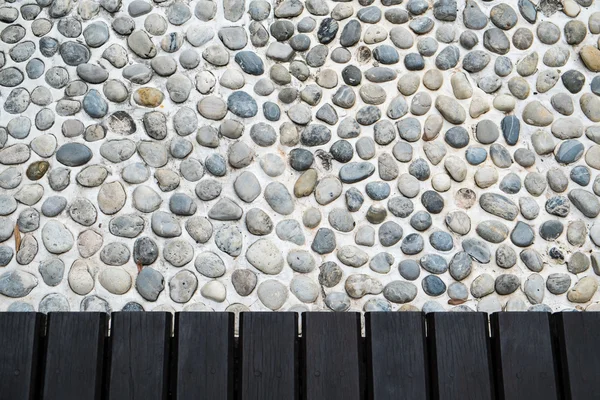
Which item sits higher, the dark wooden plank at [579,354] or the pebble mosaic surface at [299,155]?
the pebble mosaic surface at [299,155]

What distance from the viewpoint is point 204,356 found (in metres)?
0.83

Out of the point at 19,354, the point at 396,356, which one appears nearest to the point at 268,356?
the point at 396,356

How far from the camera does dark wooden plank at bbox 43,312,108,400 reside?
2.69 ft

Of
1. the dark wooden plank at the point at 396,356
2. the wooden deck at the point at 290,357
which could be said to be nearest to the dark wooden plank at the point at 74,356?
A: the wooden deck at the point at 290,357

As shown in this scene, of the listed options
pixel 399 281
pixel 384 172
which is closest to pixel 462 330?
pixel 399 281

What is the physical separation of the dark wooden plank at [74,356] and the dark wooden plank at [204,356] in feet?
0.31

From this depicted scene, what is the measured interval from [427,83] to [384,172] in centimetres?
17

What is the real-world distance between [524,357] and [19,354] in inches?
24.3

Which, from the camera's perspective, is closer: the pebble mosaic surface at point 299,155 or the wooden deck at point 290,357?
the wooden deck at point 290,357

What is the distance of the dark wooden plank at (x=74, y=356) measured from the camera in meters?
0.82

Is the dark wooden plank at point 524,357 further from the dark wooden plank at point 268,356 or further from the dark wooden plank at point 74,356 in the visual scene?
the dark wooden plank at point 74,356

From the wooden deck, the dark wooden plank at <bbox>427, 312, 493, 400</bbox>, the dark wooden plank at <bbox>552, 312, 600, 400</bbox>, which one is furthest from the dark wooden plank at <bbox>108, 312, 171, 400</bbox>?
the dark wooden plank at <bbox>552, 312, 600, 400</bbox>

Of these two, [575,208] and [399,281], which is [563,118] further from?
[399,281]

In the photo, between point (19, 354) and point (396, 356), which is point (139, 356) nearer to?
point (19, 354)
